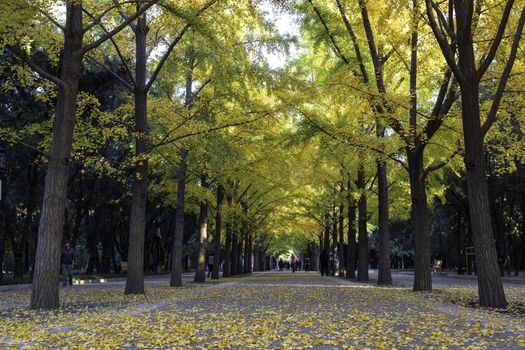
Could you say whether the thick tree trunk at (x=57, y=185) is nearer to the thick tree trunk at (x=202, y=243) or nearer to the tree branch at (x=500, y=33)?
the tree branch at (x=500, y=33)

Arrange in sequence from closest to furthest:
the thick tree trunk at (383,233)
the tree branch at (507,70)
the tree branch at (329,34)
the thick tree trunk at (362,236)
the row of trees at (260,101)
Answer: the tree branch at (507,70) < the row of trees at (260,101) < the tree branch at (329,34) < the thick tree trunk at (383,233) < the thick tree trunk at (362,236)

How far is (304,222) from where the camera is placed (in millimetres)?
47562

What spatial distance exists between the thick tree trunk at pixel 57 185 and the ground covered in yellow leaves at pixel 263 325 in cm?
56

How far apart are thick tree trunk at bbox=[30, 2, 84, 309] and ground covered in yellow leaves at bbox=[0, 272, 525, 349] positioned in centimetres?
56

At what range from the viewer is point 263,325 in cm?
870

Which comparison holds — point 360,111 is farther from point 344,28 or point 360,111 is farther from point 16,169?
point 16,169

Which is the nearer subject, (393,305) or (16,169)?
(393,305)

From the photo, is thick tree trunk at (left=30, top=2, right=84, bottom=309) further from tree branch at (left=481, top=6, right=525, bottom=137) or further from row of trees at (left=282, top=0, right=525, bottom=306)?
tree branch at (left=481, top=6, right=525, bottom=137)

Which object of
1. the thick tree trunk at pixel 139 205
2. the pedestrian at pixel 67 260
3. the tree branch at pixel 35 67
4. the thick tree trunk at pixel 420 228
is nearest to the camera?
the tree branch at pixel 35 67

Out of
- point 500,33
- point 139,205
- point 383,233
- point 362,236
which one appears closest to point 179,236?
point 139,205

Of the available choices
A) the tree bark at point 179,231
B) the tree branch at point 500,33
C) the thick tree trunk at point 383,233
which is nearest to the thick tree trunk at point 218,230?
the tree bark at point 179,231

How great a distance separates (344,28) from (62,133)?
34.6 feet

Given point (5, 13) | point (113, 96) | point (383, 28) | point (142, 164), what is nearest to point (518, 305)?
point (383, 28)

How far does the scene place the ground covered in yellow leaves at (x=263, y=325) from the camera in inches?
277
